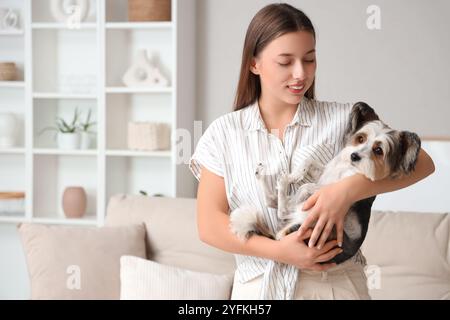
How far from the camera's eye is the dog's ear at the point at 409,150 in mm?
748

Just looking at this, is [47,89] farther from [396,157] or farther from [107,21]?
[396,157]

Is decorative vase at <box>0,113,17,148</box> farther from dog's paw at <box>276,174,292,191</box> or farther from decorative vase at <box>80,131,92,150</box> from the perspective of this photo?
dog's paw at <box>276,174,292,191</box>

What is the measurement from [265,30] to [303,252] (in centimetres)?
27

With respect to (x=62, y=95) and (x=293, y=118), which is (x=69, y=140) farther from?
(x=293, y=118)

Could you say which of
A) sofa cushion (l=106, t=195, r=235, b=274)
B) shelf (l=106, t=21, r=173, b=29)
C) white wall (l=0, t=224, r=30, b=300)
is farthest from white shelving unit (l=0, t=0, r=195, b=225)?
sofa cushion (l=106, t=195, r=235, b=274)

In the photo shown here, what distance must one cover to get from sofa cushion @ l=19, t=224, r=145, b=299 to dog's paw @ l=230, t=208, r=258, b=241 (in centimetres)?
131

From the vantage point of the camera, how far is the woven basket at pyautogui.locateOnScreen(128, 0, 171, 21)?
2758mm

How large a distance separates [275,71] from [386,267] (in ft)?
4.26

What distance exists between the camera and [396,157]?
2.46ft

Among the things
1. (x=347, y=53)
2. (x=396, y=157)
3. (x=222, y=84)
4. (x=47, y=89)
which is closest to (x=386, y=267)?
(x=347, y=53)

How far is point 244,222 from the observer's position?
82 cm

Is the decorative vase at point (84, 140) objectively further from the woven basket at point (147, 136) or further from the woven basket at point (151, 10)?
the woven basket at point (151, 10)

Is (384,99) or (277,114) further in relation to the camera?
(384,99)

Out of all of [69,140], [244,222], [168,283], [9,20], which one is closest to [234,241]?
[244,222]
